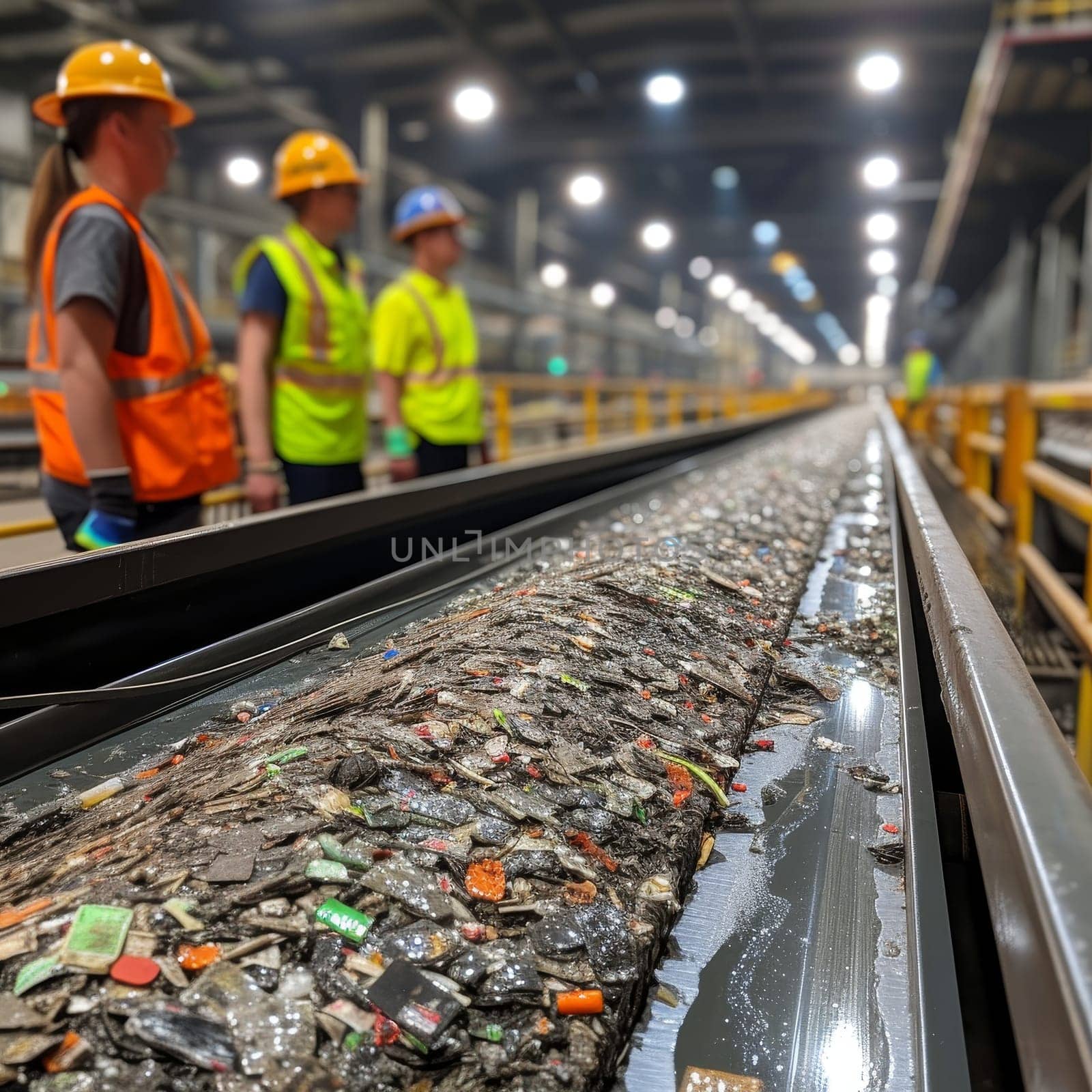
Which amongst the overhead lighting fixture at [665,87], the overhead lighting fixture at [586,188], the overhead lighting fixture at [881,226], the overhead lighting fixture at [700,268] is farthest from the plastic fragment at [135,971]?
the overhead lighting fixture at [700,268]

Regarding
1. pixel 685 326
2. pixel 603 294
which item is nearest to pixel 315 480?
pixel 603 294

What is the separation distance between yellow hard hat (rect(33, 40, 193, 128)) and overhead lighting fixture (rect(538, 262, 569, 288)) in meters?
22.3

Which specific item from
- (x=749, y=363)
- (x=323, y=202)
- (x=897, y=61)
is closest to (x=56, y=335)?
(x=323, y=202)

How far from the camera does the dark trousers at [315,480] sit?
317cm

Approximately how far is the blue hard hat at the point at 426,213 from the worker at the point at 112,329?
1.56m

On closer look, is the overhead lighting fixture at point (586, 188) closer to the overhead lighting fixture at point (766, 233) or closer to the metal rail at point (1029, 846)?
the overhead lighting fixture at point (766, 233)

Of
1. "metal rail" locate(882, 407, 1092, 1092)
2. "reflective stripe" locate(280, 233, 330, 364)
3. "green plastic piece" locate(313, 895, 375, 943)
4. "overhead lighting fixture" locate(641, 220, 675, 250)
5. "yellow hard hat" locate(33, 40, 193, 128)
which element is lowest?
"green plastic piece" locate(313, 895, 375, 943)

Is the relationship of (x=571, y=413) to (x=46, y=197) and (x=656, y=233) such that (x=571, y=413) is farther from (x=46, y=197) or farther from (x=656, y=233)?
(x=656, y=233)

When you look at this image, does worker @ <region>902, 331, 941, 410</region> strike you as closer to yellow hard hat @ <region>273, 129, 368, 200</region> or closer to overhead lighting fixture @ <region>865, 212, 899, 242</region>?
overhead lighting fixture @ <region>865, 212, 899, 242</region>

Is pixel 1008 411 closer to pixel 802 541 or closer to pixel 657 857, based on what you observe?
pixel 802 541

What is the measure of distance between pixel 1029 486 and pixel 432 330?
307 cm

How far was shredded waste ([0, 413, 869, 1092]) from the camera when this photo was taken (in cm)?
89

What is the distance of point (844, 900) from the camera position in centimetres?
111

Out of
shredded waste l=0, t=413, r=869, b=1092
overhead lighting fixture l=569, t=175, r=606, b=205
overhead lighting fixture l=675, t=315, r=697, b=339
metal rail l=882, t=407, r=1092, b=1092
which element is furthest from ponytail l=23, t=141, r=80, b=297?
overhead lighting fixture l=675, t=315, r=697, b=339
